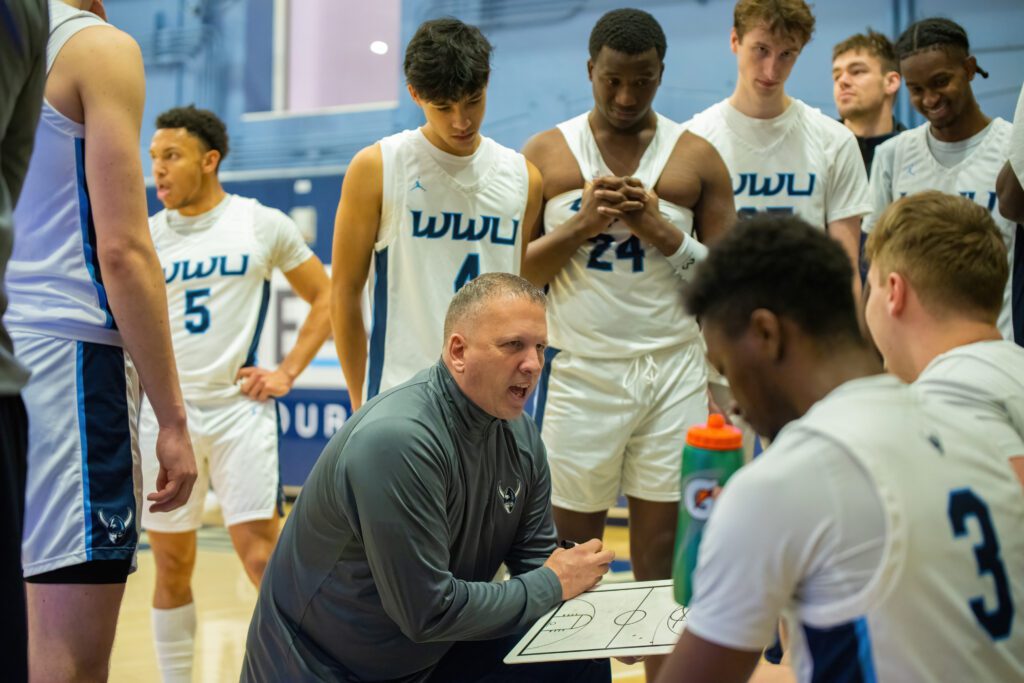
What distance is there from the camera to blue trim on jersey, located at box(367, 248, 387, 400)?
3625 mm

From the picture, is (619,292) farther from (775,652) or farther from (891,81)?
(891,81)

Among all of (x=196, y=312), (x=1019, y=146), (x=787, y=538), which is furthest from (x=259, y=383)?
(x=787, y=538)

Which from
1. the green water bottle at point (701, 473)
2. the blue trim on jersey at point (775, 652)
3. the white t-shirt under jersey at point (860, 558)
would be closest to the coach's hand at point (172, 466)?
the green water bottle at point (701, 473)

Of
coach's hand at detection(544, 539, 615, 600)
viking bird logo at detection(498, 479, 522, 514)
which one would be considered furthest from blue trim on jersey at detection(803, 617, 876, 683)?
viking bird logo at detection(498, 479, 522, 514)

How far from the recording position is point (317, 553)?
268cm

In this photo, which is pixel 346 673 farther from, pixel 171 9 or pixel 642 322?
pixel 171 9

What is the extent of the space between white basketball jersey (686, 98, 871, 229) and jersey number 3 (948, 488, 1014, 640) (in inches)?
107

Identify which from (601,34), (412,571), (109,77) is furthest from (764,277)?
(601,34)

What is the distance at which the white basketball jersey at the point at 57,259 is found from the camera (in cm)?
237

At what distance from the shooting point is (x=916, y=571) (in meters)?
1.47

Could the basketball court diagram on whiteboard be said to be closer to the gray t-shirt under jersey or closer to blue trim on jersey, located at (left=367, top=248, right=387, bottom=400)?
the gray t-shirt under jersey

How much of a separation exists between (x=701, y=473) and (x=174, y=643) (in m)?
2.61

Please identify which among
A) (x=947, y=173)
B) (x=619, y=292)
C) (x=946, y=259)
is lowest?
(x=619, y=292)

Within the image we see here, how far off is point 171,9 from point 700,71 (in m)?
4.87
